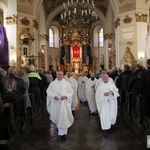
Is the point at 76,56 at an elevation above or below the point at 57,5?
below

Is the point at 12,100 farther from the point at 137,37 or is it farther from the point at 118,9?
the point at 118,9

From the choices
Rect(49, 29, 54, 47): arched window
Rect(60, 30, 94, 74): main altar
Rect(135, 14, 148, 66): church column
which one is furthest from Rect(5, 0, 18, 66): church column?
Rect(49, 29, 54, 47): arched window

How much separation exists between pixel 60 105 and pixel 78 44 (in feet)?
67.9

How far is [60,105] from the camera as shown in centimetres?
532

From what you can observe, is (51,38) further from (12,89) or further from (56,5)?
(12,89)

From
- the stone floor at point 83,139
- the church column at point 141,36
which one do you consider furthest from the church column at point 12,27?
the stone floor at point 83,139

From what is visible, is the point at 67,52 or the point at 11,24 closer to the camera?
the point at 11,24

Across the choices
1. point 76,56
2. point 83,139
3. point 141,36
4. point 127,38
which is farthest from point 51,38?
point 83,139

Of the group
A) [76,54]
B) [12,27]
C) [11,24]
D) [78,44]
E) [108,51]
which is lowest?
[76,54]

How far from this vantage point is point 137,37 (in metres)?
15.4

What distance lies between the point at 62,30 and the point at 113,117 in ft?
73.4

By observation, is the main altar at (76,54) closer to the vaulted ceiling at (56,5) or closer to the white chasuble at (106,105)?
the vaulted ceiling at (56,5)

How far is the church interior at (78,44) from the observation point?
5.20m

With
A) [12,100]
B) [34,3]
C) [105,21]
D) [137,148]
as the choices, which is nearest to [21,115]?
[12,100]
